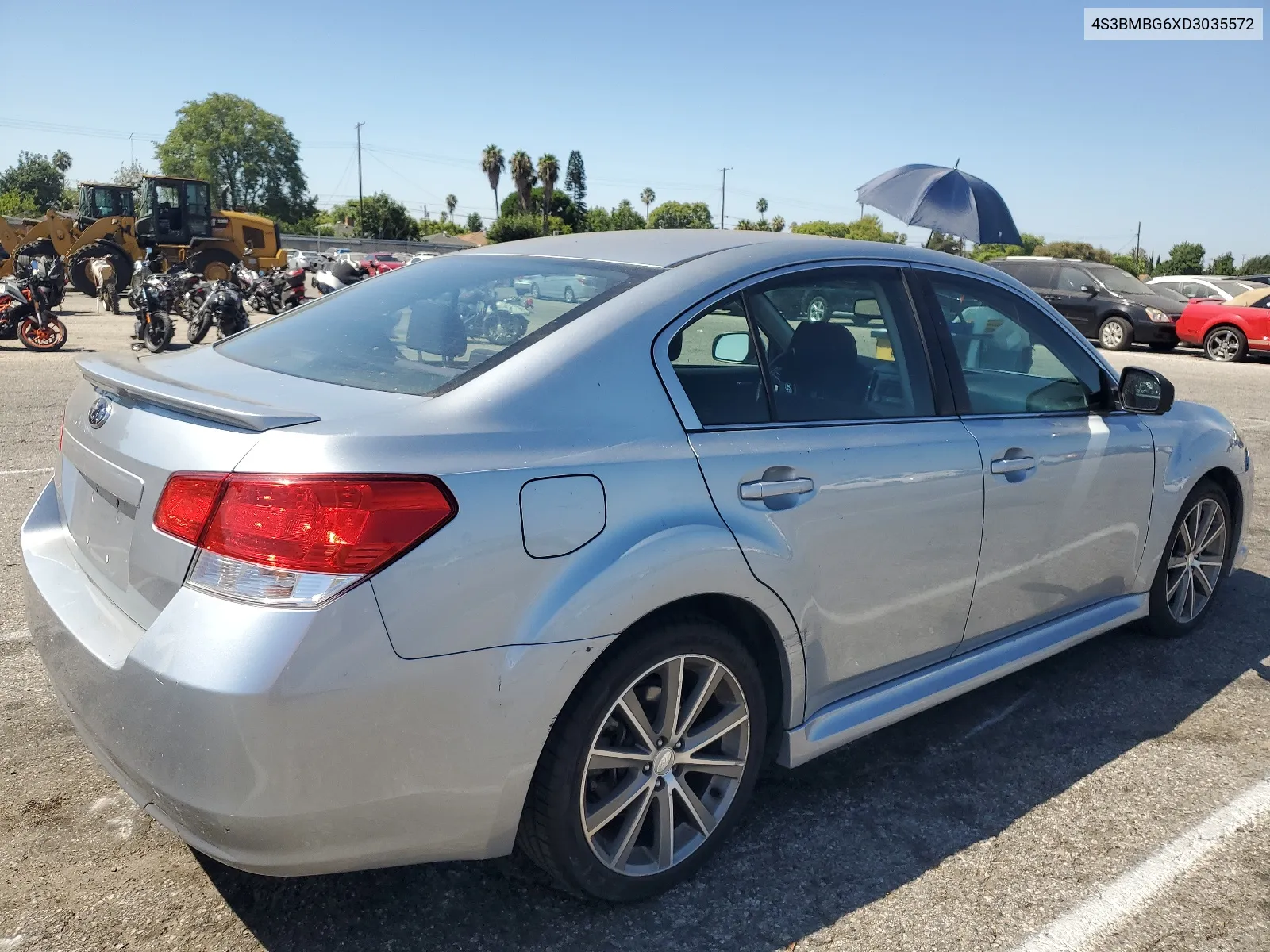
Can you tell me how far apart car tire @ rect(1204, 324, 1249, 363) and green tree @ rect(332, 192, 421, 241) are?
76.9 meters

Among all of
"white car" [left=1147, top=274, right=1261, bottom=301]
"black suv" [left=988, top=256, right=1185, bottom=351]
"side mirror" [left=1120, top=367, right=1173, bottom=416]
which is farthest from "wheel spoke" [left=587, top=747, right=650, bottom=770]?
"white car" [left=1147, top=274, right=1261, bottom=301]

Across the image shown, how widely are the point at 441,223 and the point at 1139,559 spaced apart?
376 ft

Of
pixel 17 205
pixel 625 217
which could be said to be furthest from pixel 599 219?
pixel 17 205

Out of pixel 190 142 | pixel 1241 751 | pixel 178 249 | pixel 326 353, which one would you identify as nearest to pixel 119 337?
pixel 178 249

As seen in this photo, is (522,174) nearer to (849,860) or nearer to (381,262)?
(381,262)

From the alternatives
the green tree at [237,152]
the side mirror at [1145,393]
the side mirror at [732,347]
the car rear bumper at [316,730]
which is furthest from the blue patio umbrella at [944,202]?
the green tree at [237,152]

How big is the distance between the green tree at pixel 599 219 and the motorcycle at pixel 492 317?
95.1 meters

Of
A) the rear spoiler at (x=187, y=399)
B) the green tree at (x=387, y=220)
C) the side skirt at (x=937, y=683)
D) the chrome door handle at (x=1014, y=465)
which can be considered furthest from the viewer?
the green tree at (x=387, y=220)

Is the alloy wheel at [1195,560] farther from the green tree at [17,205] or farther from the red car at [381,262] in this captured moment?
the green tree at [17,205]

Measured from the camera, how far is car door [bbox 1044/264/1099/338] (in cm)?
1994

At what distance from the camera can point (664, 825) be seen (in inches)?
99.0

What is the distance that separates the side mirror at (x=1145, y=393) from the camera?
147 inches

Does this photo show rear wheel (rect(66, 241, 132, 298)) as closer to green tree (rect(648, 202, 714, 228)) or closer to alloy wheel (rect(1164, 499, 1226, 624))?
alloy wheel (rect(1164, 499, 1226, 624))

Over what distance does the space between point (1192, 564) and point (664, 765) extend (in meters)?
3.05
